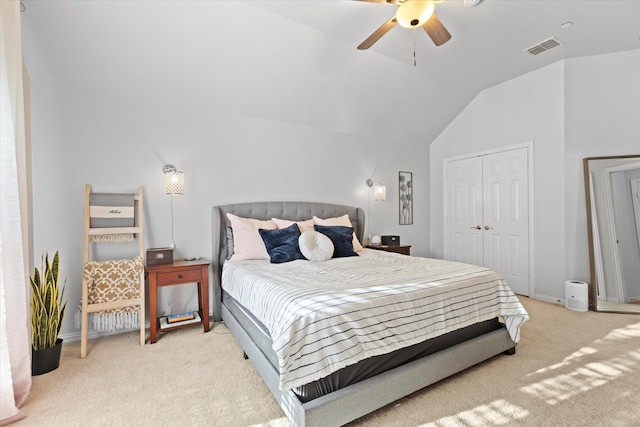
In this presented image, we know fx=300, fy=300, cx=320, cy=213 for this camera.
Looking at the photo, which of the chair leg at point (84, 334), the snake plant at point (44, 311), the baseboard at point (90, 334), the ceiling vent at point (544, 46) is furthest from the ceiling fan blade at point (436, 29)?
the baseboard at point (90, 334)

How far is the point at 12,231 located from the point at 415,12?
2.89m

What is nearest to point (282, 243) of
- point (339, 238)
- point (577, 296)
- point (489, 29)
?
point (339, 238)

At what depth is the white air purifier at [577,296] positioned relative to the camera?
3500mm

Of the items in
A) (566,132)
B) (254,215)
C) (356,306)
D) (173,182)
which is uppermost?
(566,132)

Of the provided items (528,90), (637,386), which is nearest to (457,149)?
(528,90)

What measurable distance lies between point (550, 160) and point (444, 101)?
1635mm

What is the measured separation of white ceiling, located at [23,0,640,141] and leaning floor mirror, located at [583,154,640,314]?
1.38 m

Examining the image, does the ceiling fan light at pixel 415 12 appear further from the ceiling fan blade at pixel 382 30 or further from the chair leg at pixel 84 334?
the chair leg at pixel 84 334

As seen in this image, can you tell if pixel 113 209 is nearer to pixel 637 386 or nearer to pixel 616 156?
pixel 637 386

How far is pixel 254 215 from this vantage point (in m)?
3.68

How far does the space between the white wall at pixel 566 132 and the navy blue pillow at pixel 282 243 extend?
328 cm

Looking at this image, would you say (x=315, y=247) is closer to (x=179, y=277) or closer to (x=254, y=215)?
(x=254, y=215)

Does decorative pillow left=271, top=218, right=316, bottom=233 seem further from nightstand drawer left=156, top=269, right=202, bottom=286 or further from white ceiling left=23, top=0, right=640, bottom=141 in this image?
white ceiling left=23, top=0, right=640, bottom=141

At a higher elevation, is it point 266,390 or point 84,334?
point 84,334
